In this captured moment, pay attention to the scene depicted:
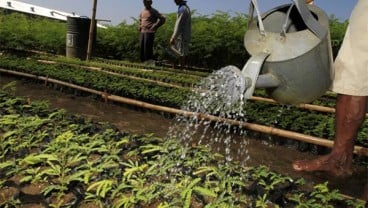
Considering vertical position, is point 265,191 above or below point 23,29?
below

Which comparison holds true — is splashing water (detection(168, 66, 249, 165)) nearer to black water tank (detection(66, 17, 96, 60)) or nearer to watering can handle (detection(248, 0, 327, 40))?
watering can handle (detection(248, 0, 327, 40))

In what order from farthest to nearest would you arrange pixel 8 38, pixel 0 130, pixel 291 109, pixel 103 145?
pixel 8 38 → pixel 291 109 → pixel 0 130 → pixel 103 145

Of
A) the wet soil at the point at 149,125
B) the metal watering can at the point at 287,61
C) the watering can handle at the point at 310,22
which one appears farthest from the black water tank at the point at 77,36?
the watering can handle at the point at 310,22

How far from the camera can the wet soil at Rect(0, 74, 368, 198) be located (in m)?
3.39

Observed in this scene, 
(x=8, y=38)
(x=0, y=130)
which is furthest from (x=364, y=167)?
(x=8, y=38)

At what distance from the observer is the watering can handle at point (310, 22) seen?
200 cm

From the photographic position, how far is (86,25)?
1142 cm

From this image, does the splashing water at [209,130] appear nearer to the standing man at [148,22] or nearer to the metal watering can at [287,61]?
the metal watering can at [287,61]

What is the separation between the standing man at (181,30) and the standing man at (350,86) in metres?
5.91

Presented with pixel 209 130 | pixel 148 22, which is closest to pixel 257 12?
pixel 209 130

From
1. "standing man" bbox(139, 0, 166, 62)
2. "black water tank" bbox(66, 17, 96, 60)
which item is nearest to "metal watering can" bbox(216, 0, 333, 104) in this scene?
"standing man" bbox(139, 0, 166, 62)

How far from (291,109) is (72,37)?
7.88m

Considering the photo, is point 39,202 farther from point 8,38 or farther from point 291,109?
point 8,38

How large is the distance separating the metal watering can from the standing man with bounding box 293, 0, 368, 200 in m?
0.54
